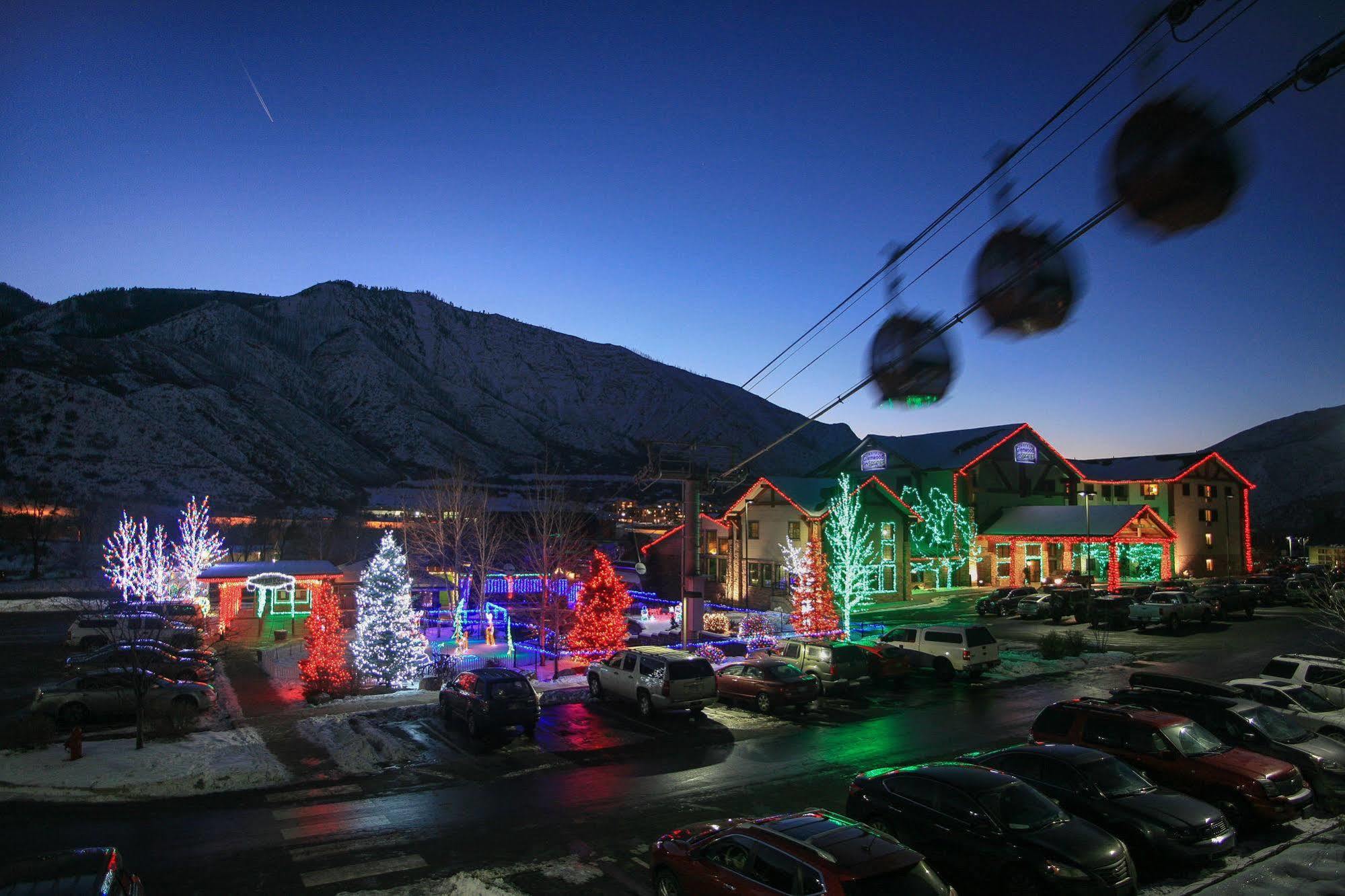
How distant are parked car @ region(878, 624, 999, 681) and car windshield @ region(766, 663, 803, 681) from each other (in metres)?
5.57

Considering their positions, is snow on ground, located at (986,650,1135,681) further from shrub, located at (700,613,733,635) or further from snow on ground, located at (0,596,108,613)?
snow on ground, located at (0,596,108,613)

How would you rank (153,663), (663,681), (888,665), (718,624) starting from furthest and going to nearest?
(718,624), (888,665), (153,663), (663,681)

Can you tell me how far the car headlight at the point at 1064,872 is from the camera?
8.09 metres

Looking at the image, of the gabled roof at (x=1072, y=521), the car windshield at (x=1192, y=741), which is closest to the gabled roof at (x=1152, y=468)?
the gabled roof at (x=1072, y=521)

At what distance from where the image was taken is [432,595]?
4484 cm

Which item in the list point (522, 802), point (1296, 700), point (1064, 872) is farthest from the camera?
point (1296, 700)

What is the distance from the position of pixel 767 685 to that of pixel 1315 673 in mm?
13290

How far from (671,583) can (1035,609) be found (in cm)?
2347

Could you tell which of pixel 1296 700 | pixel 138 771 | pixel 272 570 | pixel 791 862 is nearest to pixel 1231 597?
pixel 1296 700

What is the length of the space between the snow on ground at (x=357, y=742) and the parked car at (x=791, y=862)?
916 centimetres

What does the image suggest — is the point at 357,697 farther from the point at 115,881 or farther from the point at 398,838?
the point at 115,881

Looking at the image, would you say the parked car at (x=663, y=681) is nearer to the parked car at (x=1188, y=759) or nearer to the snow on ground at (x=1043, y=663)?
the parked car at (x=1188, y=759)

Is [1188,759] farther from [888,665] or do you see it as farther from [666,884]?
[888,665]

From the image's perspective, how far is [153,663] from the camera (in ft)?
77.7
